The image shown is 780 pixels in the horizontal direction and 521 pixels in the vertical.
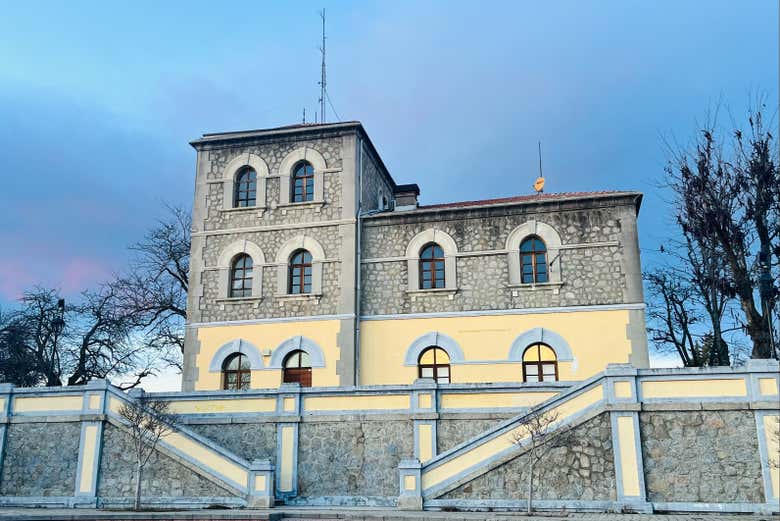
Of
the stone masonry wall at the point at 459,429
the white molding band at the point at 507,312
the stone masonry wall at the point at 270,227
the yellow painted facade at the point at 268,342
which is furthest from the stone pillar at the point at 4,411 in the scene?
the stone masonry wall at the point at 459,429

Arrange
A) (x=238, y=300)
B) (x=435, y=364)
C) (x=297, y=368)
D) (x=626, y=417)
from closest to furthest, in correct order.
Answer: (x=626, y=417) < (x=435, y=364) < (x=297, y=368) < (x=238, y=300)

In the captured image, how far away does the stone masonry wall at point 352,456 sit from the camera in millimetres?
16250

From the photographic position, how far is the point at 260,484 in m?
15.4

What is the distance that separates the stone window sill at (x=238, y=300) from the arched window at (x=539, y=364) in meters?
8.35

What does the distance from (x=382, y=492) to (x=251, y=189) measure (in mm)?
11637

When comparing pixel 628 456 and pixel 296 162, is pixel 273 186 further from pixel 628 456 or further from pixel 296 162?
pixel 628 456

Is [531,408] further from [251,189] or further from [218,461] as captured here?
[251,189]

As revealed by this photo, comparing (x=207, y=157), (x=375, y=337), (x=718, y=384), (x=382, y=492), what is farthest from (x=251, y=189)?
(x=718, y=384)

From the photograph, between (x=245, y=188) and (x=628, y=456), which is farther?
(x=245, y=188)

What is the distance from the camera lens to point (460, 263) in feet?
70.6

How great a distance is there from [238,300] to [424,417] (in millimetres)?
8505

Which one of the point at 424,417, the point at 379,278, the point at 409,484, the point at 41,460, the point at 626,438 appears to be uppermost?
the point at 379,278

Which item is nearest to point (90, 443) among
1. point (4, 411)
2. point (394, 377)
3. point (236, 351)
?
point (4, 411)

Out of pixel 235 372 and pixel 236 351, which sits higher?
pixel 236 351
